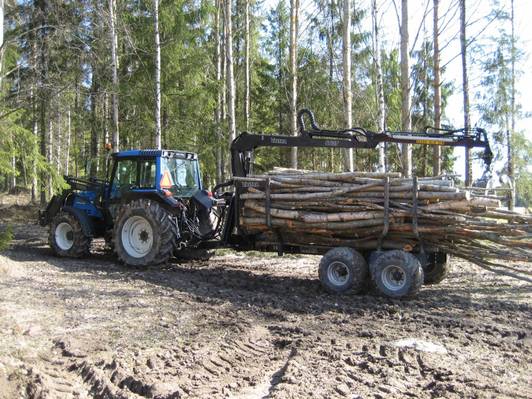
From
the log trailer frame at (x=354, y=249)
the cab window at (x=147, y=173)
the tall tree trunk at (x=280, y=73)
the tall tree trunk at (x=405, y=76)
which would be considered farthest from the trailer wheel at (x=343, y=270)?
the tall tree trunk at (x=280, y=73)

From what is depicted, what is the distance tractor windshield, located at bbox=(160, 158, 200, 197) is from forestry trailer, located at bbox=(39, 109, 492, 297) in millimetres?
20

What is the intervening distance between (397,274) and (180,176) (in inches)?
193

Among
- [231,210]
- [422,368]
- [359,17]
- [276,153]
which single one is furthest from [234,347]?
[276,153]

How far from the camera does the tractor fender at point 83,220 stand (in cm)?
1070

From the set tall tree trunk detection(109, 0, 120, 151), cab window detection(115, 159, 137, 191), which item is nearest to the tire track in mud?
cab window detection(115, 159, 137, 191)

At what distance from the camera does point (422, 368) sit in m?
4.56

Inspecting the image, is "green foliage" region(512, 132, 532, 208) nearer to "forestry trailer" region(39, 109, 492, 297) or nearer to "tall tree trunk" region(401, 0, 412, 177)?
"tall tree trunk" region(401, 0, 412, 177)

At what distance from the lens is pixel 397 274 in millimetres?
7520

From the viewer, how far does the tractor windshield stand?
10.0 meters

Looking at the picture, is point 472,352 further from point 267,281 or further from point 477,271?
point 477,271

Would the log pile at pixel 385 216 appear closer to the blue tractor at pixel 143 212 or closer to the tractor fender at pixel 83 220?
the blue tractor at pixel 143 212

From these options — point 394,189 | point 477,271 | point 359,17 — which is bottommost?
point 477,271

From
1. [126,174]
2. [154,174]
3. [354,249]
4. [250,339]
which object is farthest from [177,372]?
[126,174]

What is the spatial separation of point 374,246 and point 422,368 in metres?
3.41
